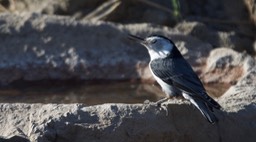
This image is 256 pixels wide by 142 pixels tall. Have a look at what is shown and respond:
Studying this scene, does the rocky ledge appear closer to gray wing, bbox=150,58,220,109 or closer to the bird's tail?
gray wing, bbox=150,58,220,109

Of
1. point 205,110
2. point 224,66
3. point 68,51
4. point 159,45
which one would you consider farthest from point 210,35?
point 205,110

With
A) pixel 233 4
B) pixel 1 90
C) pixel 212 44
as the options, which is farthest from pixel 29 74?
pixel 233 4

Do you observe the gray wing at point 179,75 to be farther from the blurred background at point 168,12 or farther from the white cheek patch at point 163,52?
the blurred background at point 168,12

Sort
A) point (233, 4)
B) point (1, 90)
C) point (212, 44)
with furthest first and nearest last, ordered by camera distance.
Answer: point (233, 4) < point (212, 44) < point (1, 90)

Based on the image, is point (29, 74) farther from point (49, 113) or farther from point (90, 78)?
point (49, 113)

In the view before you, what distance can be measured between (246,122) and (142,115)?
1.12m

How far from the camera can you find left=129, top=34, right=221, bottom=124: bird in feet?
23.8

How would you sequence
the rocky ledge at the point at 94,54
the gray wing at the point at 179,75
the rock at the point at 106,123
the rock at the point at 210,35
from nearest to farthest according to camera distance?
the rock at the point at 106,123
the gray wing at the point at 179,75
the rocky ledge at the point at 94,54
the rock at the point at 210,35

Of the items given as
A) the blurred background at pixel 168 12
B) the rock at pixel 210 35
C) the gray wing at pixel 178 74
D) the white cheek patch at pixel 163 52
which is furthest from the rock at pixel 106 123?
the blurred background at pixel 168 12

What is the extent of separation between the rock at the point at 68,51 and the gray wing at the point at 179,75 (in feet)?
5.44

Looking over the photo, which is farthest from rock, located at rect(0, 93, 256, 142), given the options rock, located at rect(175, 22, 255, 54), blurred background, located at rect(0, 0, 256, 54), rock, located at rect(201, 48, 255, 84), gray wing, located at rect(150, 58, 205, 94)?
blurred background, located at rect(0, 0, 256, 54)

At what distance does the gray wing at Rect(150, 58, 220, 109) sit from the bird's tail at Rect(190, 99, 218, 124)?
4 centimetres

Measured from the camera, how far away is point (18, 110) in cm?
688

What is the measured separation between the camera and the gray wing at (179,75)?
7473mm
